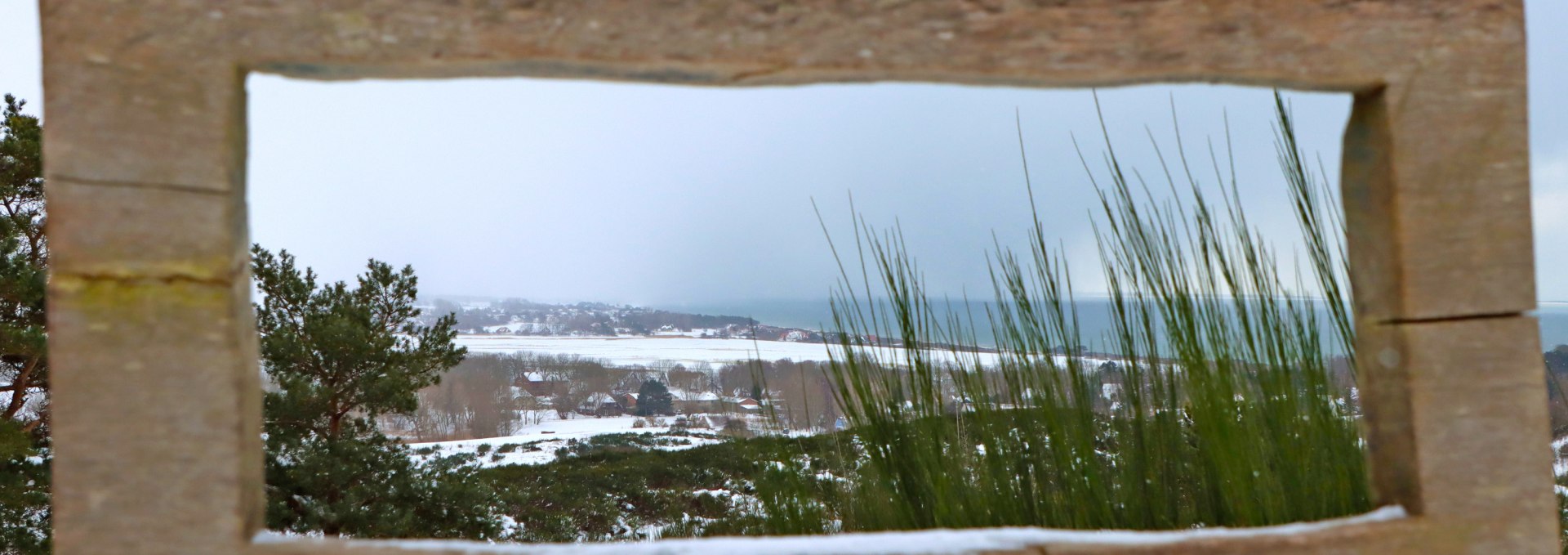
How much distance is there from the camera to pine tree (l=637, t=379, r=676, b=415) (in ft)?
15.5

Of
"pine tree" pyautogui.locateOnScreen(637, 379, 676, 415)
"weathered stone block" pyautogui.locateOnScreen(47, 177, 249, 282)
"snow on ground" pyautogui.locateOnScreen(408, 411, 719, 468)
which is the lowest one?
"snow on ground" pyautogui.locateOnScreen(408, 411, 719, 468)

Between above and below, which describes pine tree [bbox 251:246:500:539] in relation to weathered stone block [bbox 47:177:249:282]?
below

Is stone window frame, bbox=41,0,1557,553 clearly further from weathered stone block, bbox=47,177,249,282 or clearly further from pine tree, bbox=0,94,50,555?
pine tree, bbox=0,94,50,555

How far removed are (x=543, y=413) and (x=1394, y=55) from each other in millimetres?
4425

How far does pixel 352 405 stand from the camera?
181 inches

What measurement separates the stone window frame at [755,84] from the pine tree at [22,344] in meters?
3.29

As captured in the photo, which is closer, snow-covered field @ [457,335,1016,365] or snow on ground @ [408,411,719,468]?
snow-covered field @ [457,335,1016,365]

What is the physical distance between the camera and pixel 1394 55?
1.28m

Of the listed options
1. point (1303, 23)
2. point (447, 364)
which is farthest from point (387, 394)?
point (1303, 23)

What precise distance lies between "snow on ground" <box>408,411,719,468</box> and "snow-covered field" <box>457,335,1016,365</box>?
27.2 inches

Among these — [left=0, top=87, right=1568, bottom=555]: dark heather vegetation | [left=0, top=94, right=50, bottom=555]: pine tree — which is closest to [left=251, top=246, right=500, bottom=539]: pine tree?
[left=0, top=87, right=1568, bottom=555]: dark heather vegetation

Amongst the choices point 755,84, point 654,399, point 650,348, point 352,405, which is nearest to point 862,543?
point 755,84

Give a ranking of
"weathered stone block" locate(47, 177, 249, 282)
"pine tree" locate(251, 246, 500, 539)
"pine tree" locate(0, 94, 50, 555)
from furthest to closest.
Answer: "pine tree" locate(251, 246, 500, 539), "pine tree" locate(0, 94, 50, 555), "weathered stone block" locate(47, 177, 249, 282)

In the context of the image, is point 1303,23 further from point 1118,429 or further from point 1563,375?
point 1563,375
